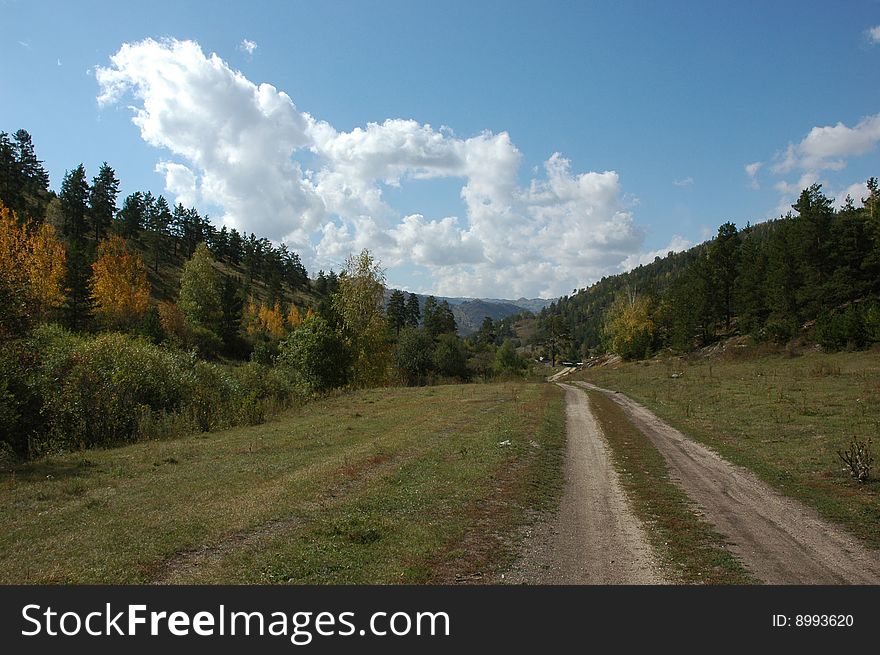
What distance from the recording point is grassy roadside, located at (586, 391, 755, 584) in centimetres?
834

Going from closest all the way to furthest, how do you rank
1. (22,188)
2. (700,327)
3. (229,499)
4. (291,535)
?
(291,535), (229,499), (700,327), (22,188)

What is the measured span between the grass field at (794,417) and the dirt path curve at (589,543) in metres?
4.75

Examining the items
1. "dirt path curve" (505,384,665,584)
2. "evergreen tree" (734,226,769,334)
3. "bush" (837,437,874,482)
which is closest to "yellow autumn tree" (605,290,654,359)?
"evergreen tree" (734,226,769,334)

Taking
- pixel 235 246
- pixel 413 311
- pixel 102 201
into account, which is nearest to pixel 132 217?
pixel 102 201

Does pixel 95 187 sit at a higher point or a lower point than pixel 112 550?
higher

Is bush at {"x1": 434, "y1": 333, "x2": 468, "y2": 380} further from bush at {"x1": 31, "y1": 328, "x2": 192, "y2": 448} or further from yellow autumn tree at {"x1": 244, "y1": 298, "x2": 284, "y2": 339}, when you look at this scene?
bush at {"x1": 31, "y1": 328, "x2": 192, "y2": 448}

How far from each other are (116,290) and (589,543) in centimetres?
8520

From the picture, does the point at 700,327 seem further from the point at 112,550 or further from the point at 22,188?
the point at 22,188

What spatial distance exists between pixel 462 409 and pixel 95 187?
400ft

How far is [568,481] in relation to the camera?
1523 cm

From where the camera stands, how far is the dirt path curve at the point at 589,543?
8.23 meters

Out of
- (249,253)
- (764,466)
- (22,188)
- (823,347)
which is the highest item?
(22,188)

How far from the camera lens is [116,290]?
7600cm

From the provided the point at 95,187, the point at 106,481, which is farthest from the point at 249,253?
the point at 106,481
